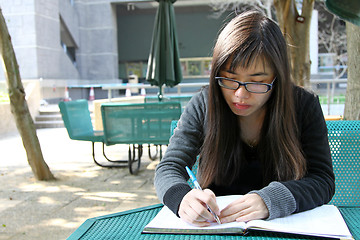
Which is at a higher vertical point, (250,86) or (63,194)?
(250,86)

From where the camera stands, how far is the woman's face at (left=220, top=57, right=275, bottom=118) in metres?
1.38

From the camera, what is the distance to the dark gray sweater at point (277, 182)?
124 cm

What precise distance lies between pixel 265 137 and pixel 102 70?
66.5 feet

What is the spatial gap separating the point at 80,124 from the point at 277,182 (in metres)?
4.61

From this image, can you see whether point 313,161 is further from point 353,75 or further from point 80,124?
point 80,124

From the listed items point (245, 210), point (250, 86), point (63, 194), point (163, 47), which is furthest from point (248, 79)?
point (163, 47)

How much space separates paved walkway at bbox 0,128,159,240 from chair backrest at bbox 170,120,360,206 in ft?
6.71

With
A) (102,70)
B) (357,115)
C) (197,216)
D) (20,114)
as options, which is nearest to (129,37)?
(102,70)

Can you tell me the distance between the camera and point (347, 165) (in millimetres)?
1813

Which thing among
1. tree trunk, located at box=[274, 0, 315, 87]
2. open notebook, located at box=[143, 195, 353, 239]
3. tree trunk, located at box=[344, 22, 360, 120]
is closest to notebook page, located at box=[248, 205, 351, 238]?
open notebook, located at box=[143, 195, 353, 239]

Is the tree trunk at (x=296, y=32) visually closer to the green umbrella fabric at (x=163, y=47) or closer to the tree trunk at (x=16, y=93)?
the green umbrella fabric at (x=163, y=47)

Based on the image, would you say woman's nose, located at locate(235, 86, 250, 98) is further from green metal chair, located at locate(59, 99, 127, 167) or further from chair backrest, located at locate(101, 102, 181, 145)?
green metal chair, located at locate(59, 99, 127, 167)

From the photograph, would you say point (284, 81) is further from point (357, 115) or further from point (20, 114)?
point (20, 114)

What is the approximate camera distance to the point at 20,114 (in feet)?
14.8
